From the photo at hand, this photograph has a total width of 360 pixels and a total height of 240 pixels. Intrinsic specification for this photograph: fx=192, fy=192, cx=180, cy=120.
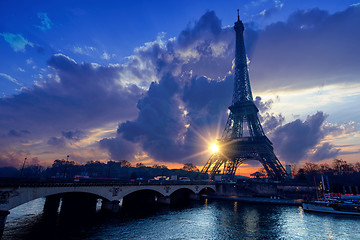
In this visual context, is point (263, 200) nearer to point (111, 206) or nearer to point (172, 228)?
point (172, 228)

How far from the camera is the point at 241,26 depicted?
4926 inches

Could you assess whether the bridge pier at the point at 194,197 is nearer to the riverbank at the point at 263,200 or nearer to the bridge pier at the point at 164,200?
the riverbank at the point at 263,200

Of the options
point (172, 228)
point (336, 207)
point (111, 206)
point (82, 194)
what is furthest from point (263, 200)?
point (82, 194)

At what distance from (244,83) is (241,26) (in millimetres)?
41832

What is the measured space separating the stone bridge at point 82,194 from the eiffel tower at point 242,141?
2268 cm

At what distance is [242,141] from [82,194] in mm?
73500

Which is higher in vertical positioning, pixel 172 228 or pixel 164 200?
pixel 164 200

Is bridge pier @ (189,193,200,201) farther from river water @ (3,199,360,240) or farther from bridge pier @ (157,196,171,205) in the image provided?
river water @ (3,199,360,240)

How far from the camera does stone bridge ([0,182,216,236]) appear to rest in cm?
2504

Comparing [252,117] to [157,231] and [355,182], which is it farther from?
[157,231]

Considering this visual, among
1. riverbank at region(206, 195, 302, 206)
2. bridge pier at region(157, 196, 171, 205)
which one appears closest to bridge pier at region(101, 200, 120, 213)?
bridge pier at region(157, 196, 171, 205)

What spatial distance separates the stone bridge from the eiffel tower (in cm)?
2268

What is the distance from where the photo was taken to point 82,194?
49.5 m

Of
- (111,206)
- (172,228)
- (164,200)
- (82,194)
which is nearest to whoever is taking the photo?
(172,228)
